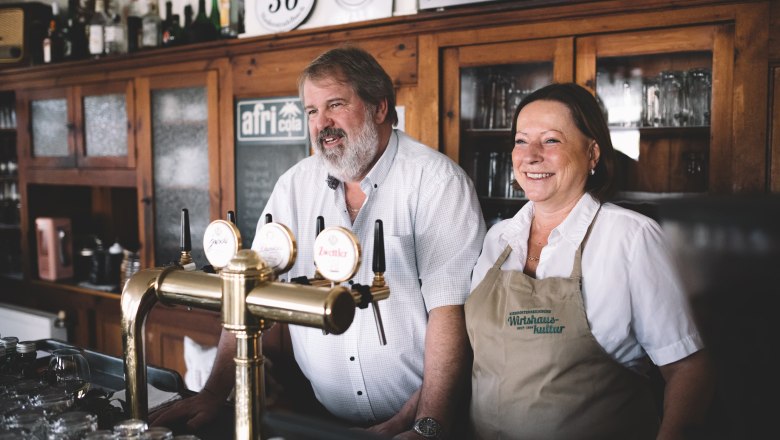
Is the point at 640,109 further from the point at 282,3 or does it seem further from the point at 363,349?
the point at 282,3

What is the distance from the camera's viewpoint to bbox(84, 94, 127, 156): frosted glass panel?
12.4 feet

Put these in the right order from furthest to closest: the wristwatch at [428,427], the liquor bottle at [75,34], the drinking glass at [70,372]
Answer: the liquor bottle at [75,34] → the wristwatch at [428,427] → the drinking glass at [70,372]

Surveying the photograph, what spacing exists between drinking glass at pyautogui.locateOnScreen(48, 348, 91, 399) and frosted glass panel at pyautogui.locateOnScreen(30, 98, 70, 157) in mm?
3084

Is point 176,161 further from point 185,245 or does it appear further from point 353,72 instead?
point 185,245

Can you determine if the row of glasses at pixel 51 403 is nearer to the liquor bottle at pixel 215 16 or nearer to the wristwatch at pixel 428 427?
the wristwatch at pixel 428 427

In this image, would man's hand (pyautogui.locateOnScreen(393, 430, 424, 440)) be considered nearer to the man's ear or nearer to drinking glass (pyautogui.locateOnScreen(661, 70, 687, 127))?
the man's ear

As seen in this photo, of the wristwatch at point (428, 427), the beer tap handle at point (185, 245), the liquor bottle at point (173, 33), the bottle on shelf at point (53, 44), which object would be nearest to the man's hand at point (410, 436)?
the wristwatch at point (428, 427)

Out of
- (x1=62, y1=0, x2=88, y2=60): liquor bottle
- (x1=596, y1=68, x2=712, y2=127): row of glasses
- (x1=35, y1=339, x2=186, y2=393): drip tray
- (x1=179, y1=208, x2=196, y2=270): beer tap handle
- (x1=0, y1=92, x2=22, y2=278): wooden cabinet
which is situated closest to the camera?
(x1=179, y1=208, x2=196, y2=270): beer tap handle

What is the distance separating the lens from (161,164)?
11.8ft

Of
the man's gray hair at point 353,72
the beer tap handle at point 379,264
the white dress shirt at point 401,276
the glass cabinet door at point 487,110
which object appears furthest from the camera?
the glass cabinet door at point 487,110

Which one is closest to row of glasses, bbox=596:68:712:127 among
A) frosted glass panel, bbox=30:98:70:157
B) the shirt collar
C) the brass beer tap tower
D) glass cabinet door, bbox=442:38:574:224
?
glass cabinet door, bbox=442:38:574:224

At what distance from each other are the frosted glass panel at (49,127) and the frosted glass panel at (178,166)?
34.7 inches

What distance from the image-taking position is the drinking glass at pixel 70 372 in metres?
1.34

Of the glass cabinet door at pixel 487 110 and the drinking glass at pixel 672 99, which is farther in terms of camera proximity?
the glass cabinet door at pixel 487 110
